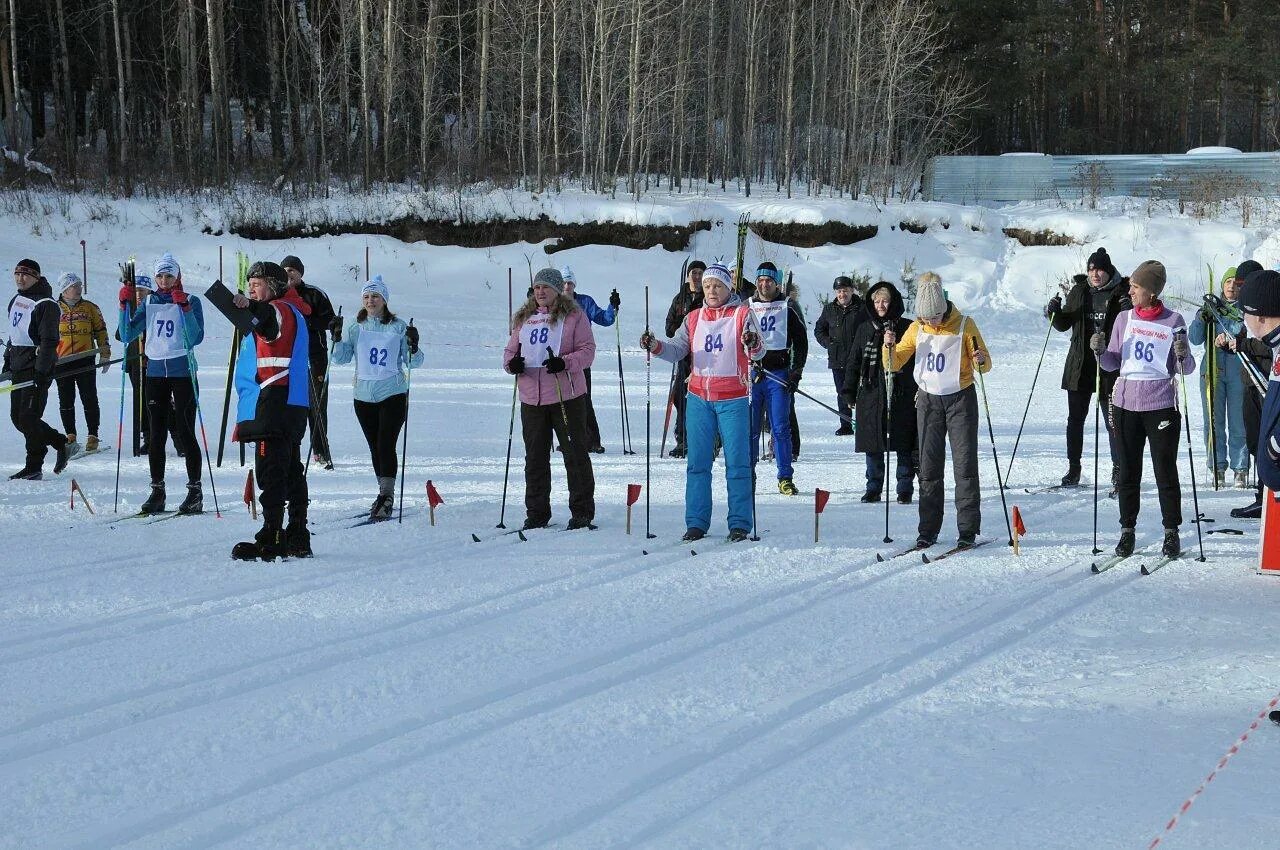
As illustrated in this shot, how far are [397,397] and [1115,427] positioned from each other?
4.75 metres

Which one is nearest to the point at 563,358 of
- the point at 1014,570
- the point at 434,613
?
the point at 434,613

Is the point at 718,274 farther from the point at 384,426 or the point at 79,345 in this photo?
the point at 79,345

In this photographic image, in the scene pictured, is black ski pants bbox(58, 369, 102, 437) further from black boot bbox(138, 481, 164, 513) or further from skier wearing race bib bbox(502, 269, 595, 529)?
skier wearing race bib bbox(502, 269, 595, 529)

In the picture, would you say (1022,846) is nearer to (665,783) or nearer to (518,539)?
(665,783)

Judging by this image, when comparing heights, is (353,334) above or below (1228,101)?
below

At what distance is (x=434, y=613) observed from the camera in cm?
603

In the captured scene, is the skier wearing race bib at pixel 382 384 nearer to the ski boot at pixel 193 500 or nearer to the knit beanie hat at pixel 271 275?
the ski boot at pixel 193 500

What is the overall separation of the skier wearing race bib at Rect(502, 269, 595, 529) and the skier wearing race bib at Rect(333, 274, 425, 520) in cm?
89

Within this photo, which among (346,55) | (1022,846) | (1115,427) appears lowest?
(1022,846)

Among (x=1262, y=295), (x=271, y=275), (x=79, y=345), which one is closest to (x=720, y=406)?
(x=271, y=275)

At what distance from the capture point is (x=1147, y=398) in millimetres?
7180

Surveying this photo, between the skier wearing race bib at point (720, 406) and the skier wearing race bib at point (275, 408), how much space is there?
213 cm

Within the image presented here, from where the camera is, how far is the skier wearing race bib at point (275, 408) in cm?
714

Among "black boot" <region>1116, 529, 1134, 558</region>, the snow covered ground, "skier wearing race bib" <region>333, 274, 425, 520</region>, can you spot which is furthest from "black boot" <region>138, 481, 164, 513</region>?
"black boot" <region>1116, 529, 1134, 558</region>
